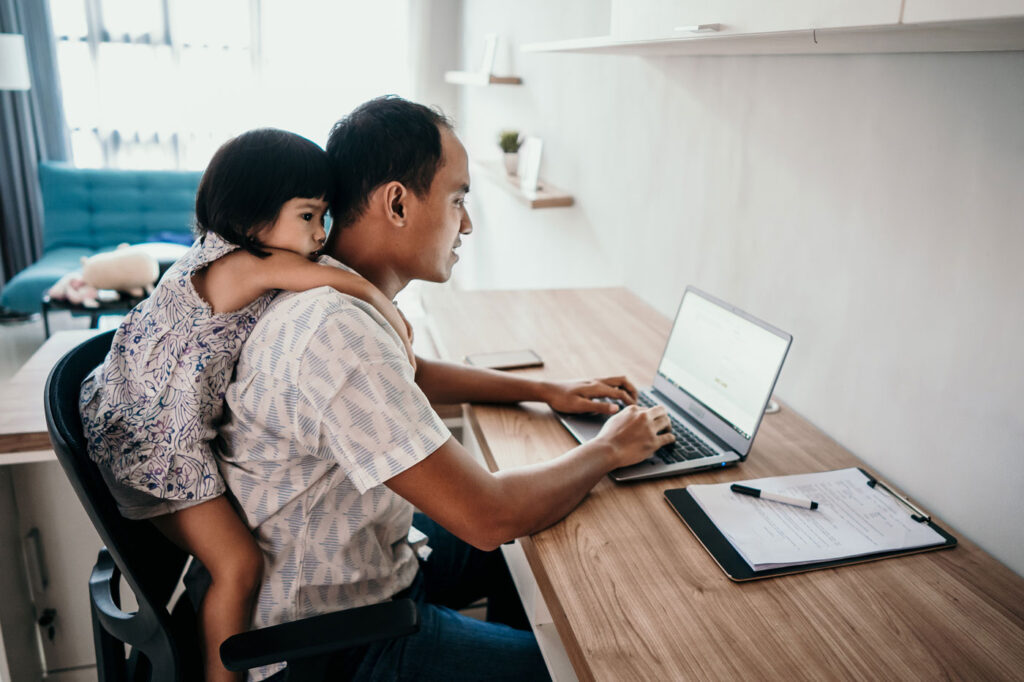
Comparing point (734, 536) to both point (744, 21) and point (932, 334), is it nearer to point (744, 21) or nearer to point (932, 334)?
point (932, 334)

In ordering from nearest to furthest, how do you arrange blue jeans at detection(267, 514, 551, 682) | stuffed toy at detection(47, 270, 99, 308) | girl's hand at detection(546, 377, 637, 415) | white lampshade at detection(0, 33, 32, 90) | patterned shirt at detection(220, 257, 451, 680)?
patterned shirt at detection(220, 257, 451, 680), blue jeans at detection(267, 514, 551, 682), girl's hand at detection(546, 377, 637, 415), stuffed toy at detection(47, 270, 99, 308), white lampshade at detection(0, 33, 32, 90)

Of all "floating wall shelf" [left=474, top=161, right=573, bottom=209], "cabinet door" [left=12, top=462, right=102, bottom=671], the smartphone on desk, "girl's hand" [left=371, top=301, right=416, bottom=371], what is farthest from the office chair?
"floating wall shelf" [left=474, top=161, right=573, bottom=209]

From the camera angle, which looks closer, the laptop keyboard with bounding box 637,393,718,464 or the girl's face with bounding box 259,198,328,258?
the girl's face with bounding box 259,198,328,258

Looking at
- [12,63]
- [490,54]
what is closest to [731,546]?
[490,54]

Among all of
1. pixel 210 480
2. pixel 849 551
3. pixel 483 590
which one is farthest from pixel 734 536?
pixel 210 480

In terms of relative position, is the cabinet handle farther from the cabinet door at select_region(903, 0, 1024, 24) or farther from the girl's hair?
the girl's hair

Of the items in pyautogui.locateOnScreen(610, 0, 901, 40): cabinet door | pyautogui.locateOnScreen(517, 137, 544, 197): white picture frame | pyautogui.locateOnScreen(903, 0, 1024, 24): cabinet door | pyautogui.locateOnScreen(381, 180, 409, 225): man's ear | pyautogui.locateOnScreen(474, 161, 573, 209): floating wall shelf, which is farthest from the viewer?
pyautogui.locateOnScreen(517, 137, 544, 197): white picture frame

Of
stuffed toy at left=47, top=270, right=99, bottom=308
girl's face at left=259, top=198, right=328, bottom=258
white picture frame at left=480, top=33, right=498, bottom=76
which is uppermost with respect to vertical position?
white picture frame at left=480, top=33, right=498, bottom=76

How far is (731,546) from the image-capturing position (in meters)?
0.96

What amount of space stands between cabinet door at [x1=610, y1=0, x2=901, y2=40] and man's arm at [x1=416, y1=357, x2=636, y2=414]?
62 centimetres

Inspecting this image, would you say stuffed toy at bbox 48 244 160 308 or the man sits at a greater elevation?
the man

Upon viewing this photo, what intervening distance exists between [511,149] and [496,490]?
2349 millimetres

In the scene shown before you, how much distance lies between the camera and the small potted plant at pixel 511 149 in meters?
3.05

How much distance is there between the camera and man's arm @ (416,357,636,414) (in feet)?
4.41
